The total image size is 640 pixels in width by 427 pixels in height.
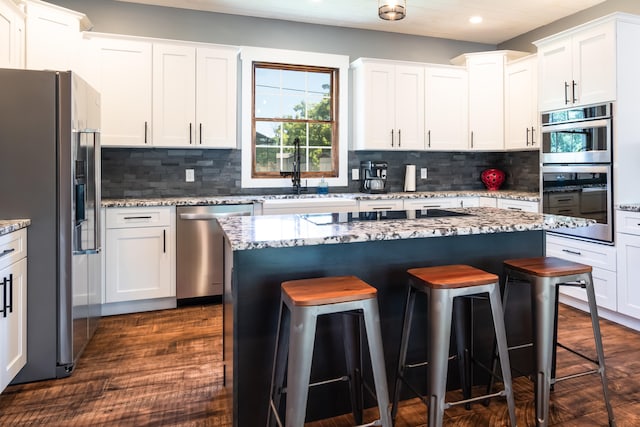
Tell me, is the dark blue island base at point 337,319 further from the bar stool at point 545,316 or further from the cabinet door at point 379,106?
the cabinet door at point 379,106

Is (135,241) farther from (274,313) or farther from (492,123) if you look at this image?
(492,123)

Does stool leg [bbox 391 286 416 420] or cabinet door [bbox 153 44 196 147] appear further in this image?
cabinet door [bbox 153 44 196 147]

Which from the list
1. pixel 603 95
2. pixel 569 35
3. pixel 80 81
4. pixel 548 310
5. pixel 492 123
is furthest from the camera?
pixel 492 123

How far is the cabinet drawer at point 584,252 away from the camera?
10.9 ft

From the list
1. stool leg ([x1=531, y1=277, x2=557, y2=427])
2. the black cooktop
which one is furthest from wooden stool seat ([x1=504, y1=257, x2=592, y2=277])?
the black cooktop

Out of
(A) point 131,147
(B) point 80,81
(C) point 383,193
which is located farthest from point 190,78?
(C) point 383,193

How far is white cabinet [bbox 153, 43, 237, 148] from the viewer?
380cm

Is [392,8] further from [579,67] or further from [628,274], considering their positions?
[628,274]

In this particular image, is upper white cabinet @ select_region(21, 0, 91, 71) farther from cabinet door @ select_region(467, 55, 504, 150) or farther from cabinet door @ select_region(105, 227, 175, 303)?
cabinet door @ select_region(467, 55, 504, 150)

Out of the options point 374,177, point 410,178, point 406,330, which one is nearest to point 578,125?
point 410,178

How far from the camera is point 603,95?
3.39m

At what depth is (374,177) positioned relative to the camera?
461cm

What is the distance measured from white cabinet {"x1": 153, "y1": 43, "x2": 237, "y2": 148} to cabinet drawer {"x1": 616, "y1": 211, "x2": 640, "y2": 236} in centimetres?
326

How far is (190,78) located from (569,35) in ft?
10.9
